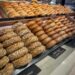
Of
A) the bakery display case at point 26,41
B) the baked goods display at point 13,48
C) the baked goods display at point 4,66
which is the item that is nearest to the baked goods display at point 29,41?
the bakery display case at point 26,41

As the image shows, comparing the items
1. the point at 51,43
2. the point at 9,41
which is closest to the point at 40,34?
the point at 51,43

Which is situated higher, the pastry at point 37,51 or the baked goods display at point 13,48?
the baked goods display at point 13,48

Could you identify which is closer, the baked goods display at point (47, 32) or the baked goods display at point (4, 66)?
the baked goods display at point (4, 66)

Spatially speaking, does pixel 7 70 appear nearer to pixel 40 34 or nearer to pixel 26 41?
pixel 26 41

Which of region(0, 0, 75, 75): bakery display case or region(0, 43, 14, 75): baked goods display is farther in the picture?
region(0, 0, 75, 75): bakery display case

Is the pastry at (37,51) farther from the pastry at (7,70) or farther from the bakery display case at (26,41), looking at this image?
the pastry at (7,70)

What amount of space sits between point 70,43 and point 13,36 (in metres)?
1.77

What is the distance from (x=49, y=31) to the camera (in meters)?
2.18

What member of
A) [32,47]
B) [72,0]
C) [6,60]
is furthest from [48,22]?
[72,0]

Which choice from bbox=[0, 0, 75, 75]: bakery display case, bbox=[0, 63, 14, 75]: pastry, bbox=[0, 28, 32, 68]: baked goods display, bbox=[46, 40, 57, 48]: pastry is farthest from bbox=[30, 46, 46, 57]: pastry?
bbox=[0, 63, 14, 75]: pastry

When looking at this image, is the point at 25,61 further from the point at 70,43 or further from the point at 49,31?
the point at 70,43

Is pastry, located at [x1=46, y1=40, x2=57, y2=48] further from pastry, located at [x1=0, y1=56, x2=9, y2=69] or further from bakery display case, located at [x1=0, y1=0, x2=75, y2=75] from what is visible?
pastry, located at [x1=0, y1=56, x2=9, y2=69]

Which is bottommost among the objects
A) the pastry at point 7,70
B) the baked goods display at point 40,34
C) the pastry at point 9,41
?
the baked goods display at point 40,34

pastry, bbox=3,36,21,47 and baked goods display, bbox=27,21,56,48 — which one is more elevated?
pastry, bbox=3,36,21,47
